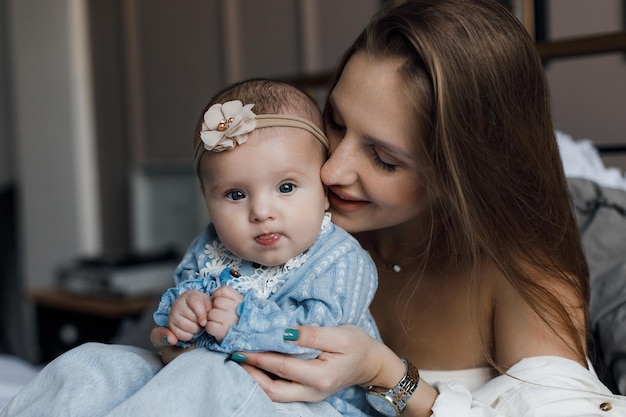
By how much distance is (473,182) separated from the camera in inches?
45.4

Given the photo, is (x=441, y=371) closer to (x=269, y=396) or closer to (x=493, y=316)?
(x=493, y=316)

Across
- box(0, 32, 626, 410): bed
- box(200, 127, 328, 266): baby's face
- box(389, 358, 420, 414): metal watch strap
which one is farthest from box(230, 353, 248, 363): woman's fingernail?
box(0, 32, 626, 410): bed

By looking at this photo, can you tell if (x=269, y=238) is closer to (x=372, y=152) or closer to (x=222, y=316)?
(x=222, y=316)

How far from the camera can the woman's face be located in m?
1.15

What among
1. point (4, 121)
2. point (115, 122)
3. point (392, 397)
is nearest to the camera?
point (392, 397)

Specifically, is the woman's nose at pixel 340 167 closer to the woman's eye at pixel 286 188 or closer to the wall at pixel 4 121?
the woman's eye at pixel 286 188

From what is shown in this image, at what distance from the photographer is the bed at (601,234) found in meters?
1.33

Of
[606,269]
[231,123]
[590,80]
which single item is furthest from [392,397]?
[590,80]

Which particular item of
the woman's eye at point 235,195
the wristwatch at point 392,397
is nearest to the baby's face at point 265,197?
the woman's eye at point 235,195

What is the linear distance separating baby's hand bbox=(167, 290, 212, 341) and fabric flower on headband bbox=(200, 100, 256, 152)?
229 millimetres

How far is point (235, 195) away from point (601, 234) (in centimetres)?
83

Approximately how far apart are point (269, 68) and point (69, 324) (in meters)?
1.54

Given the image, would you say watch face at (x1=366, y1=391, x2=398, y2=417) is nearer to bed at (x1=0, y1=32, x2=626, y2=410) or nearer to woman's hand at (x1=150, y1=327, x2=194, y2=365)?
woman's hand at (x1=150, y1=327, x2=194, y2=365)

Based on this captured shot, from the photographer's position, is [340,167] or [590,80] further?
[590,80]
